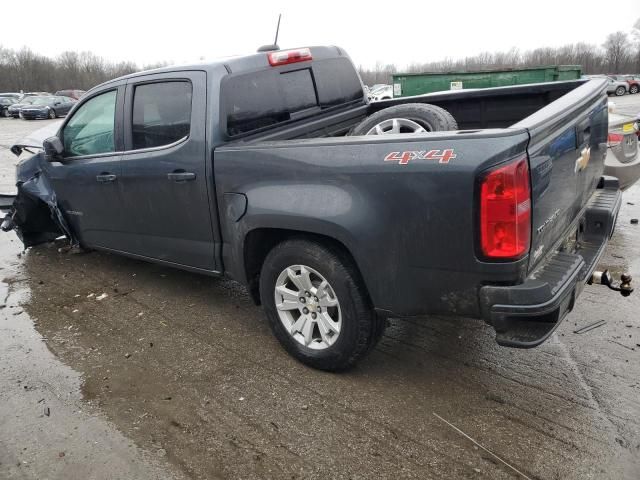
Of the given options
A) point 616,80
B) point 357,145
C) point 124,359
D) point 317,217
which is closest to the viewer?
point 357,145

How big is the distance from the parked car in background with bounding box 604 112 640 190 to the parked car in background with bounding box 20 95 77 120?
31.4 metres

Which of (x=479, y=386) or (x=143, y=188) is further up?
(x=143, y=188)

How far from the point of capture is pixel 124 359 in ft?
11.8

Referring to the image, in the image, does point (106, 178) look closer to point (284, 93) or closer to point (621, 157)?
point (284, 93)

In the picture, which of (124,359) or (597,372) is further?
(124,359)

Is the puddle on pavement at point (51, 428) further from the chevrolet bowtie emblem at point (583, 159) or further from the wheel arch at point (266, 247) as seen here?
the chevrolet bowtie emblem at point (583, 159)

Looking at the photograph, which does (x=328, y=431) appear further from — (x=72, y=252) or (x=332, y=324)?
(x=72, y=252)

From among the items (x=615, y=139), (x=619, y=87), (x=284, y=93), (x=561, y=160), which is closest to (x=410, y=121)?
(x=284, y=93)

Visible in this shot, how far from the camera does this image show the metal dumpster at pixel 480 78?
13.0 metres

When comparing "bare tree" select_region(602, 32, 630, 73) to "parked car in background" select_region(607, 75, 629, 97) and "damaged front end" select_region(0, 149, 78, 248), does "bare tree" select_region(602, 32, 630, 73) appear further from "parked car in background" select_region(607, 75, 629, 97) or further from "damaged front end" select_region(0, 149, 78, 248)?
"damaged front end" select_region(0, 149, 78, 248)

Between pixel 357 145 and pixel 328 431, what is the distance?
1486mm

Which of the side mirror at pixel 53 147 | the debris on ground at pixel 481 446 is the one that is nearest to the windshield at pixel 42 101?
the side mirror at pixel 53 147

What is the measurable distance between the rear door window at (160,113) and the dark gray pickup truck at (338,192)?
0.01m

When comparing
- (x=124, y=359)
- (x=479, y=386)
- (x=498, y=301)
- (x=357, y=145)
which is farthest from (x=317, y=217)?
(x=124, y=359)
